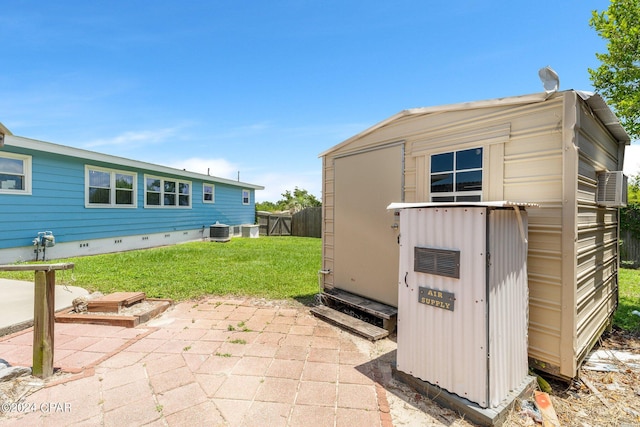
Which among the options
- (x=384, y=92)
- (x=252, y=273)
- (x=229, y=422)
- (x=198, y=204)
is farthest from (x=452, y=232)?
(x=198, y=204)

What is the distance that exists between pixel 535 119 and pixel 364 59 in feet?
17.3

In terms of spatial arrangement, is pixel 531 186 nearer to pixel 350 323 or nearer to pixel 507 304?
pixel 507 304

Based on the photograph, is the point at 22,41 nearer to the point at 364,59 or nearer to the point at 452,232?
the point at 364,59

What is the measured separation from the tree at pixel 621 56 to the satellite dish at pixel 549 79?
4253 millimetres

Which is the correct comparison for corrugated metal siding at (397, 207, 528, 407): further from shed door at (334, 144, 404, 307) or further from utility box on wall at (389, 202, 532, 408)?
shed door at (334, 144, 404, 307)

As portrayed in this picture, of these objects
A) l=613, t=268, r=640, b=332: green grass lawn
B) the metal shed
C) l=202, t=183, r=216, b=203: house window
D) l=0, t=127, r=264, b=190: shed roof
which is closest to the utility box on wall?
the metal shed

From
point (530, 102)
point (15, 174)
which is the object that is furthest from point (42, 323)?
point (15, 174)

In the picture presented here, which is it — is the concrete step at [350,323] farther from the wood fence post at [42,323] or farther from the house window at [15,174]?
the house window at [15,174]

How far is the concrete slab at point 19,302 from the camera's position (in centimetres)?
343

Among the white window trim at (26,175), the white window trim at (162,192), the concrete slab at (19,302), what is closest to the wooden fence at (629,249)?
the concrete slab at (19,302)

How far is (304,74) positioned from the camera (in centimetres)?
832

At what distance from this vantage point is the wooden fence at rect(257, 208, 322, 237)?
16.0 metres

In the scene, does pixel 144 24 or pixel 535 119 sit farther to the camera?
pixel 144 24

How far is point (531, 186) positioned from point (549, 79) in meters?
0.91
